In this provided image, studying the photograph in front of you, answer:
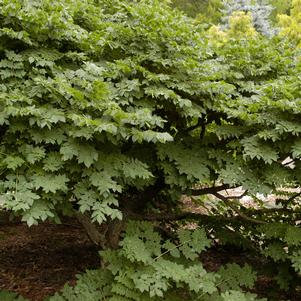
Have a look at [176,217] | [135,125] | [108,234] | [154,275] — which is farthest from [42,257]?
[135,125]

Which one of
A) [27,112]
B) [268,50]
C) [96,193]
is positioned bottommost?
[96,193]

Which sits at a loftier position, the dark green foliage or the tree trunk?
the dark green foliage

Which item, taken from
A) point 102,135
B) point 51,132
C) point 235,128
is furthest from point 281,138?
point 51,132

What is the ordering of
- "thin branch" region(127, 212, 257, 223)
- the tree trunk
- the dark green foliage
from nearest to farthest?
the dark green foliage
the tree trunk
"thin branch" region(127, 212, 257, 223)

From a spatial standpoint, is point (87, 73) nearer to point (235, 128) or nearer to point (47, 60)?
point (47, 60)

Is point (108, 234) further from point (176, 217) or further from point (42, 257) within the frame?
point (42, 257)

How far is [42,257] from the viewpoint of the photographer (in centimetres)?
502

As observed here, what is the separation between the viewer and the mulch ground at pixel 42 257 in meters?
4.32

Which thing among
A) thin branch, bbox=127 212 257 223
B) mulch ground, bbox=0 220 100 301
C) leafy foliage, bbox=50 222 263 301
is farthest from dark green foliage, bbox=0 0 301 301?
mulch ground, bbox=0 220 100 301

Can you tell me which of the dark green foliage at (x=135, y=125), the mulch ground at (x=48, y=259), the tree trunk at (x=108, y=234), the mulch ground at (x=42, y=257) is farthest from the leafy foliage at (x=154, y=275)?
the mulch ground at (x=42, y=257)

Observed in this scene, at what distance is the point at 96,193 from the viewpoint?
269 centimetres

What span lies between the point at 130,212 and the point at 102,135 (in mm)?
1455

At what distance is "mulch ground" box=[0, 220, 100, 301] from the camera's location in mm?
4320

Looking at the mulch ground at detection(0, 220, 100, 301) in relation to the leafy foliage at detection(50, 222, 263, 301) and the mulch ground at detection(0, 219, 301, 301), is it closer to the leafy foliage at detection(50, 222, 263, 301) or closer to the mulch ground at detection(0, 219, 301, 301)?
the mulch ground at detection(0, 219, 301, 301)
